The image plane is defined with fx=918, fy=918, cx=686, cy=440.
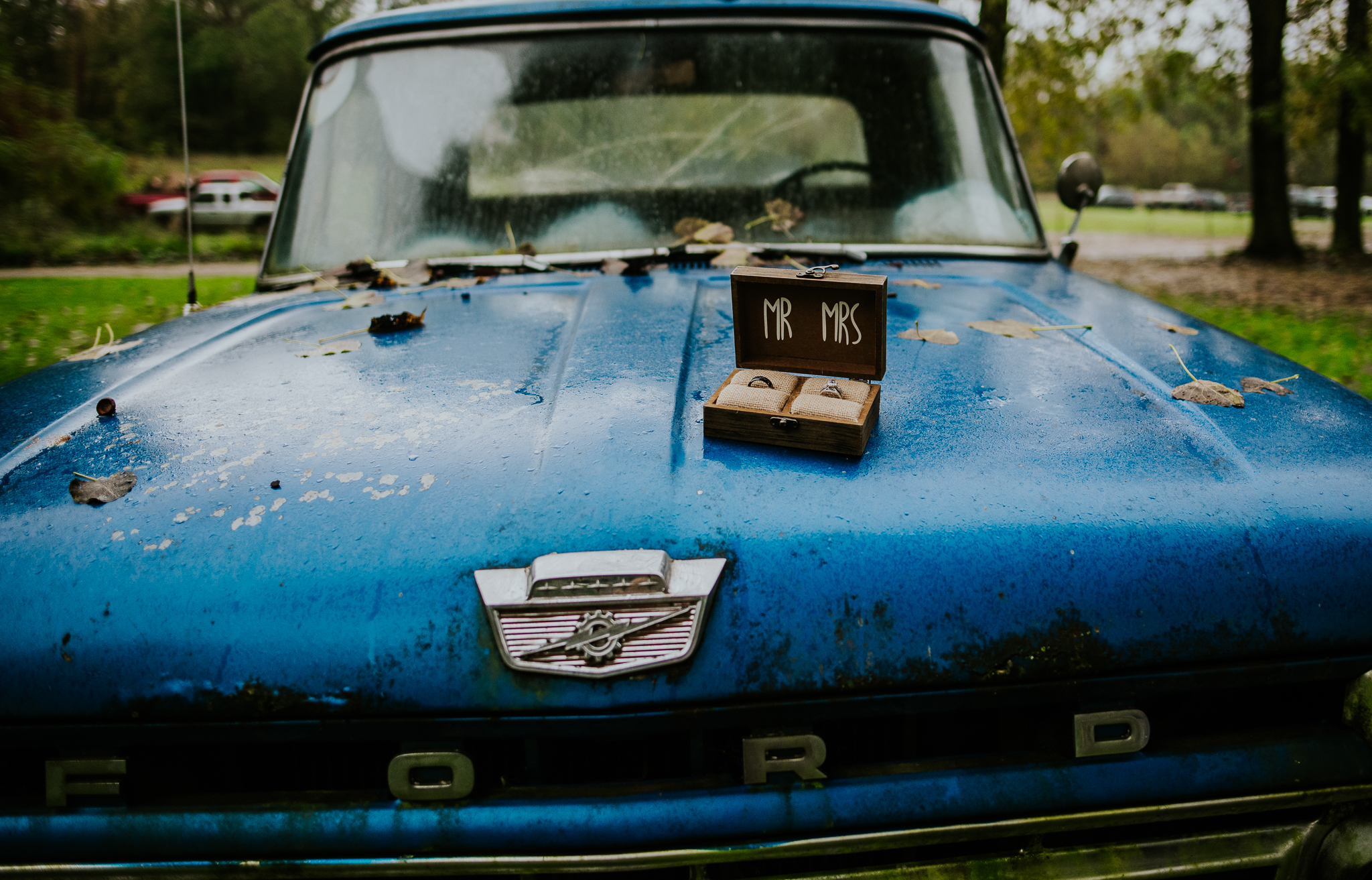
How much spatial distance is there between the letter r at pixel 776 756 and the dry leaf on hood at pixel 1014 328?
3.19ft

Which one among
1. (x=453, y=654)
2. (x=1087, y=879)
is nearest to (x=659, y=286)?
(x=453, y=654)

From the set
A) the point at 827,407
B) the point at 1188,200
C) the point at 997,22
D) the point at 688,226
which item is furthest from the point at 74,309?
the point at 1188,200

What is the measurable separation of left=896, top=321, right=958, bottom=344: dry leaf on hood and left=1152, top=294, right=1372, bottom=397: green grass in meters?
4.70

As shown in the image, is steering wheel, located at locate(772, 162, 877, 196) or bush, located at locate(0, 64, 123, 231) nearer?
steering wheel, located at locate(772, 162, 877, 196)

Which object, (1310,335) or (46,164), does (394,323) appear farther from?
(46,164)

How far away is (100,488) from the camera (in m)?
1.24

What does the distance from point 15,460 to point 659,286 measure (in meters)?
1.23

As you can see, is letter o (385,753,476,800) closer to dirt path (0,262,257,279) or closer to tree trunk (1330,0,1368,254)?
dirt path (0,262,257,279)

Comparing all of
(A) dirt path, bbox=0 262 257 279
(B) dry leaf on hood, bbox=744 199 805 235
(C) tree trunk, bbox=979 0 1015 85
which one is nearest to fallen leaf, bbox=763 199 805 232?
(B) dry leaf on hood, bbox=744 199 805 235

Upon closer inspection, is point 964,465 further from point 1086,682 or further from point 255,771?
point 255,771

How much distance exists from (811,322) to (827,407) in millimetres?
163

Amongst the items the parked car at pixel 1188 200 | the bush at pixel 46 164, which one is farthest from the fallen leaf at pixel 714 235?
the parked car at pixel 1188 200

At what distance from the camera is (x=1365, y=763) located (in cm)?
122

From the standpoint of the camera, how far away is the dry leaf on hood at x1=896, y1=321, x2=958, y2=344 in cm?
174
